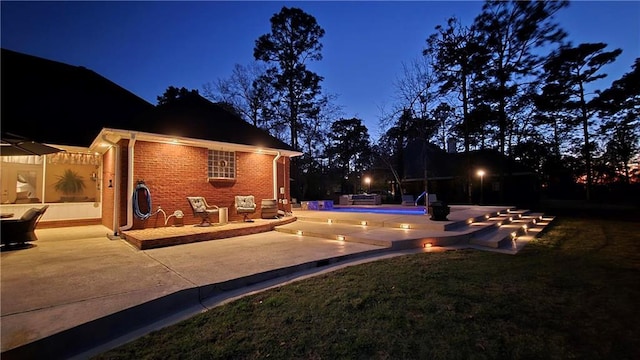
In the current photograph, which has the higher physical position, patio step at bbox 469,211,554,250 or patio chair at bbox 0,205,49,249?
patio chair at bbox 0,205,49,249

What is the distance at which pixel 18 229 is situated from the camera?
231 inches

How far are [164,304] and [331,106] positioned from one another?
23319 mm

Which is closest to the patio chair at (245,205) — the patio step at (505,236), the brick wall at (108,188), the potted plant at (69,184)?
the brick wall at (108,188)

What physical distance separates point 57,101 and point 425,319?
15.4m

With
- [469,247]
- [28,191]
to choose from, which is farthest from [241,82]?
[469,247]

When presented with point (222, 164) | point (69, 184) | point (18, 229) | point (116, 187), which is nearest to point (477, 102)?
point (222, 164)

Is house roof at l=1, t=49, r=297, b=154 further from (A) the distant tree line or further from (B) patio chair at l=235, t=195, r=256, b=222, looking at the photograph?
(A) the distant tree line

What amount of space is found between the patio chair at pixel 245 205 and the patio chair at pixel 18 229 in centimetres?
482

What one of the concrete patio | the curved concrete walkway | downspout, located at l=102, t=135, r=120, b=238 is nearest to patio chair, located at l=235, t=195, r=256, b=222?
the concrete patio

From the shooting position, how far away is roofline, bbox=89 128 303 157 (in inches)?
289

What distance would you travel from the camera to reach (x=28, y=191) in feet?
30.5

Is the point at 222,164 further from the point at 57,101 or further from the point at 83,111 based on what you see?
the point at 57,101

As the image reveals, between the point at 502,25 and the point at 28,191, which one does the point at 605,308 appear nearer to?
the point at 28,191

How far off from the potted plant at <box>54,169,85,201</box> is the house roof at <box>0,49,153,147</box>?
133cm
